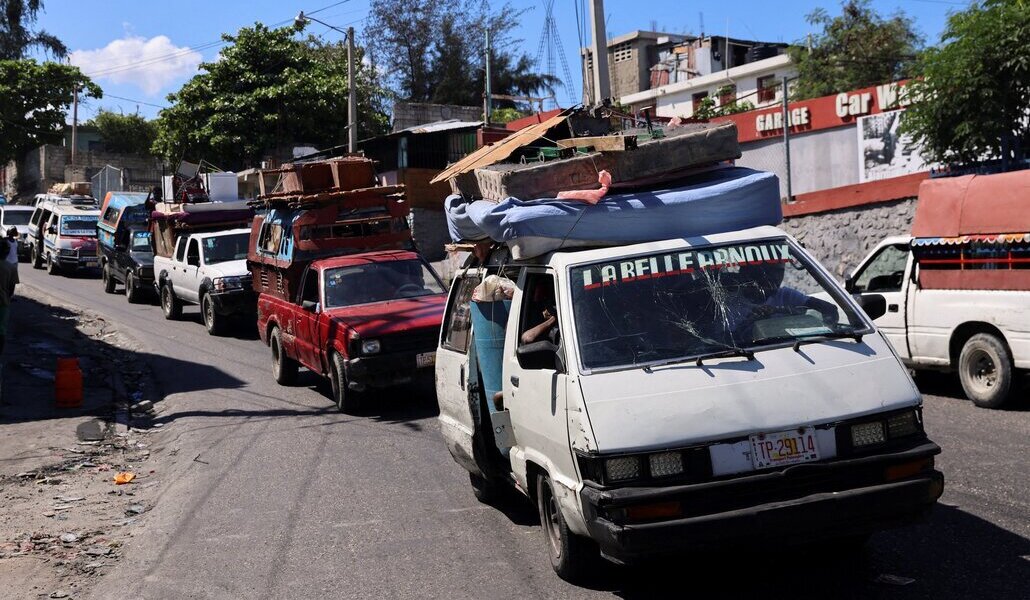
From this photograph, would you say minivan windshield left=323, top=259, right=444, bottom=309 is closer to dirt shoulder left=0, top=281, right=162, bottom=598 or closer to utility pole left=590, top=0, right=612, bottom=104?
dirt shoulder left=0, top=281, right=162, bottom=598

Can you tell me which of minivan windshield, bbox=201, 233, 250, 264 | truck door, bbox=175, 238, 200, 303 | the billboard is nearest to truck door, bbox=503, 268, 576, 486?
minivan windshield, bbox=201, 233, 250, 264

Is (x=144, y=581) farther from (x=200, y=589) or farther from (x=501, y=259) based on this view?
(x=501, y=259)

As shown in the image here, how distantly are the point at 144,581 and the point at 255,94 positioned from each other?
3663 centimetres

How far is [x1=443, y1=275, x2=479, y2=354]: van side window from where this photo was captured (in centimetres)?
745

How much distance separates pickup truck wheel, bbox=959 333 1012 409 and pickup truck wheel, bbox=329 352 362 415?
21.7 feet

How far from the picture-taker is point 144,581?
21.4 ft

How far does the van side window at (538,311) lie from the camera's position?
20.1 feet

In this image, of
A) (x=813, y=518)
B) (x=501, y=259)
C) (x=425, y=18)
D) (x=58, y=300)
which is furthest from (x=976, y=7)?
(x=425, y=18)

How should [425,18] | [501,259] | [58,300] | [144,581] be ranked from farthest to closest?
1. [425,18]
2. [58,300]
3. [501,259]
4. [144,581]

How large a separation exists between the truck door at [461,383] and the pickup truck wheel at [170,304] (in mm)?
16439

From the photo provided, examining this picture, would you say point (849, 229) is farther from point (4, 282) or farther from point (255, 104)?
point (255, 104)

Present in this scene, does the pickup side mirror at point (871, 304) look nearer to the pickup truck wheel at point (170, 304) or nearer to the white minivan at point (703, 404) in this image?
the white minivan at point (703, 404)

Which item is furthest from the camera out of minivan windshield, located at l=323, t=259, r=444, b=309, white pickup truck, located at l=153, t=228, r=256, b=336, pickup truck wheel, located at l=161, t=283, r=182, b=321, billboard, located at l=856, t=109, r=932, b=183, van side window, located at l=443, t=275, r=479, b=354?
pickup truck wheel, located at l=161, t=283, r=182, b=321

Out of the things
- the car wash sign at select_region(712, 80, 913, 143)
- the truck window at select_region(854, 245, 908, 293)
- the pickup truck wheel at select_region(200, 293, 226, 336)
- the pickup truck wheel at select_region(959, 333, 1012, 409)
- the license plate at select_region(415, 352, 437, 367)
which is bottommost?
the pickup truck wheel at select_region(959, 333, 1012, 409)
